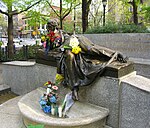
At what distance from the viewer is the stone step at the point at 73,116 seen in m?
2.80

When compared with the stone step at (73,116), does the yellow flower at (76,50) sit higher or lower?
higher

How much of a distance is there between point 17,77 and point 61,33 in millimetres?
2296

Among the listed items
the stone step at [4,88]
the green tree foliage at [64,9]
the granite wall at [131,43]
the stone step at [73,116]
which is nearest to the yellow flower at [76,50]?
the stone step at [73,116]

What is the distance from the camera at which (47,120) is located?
2.85 meters

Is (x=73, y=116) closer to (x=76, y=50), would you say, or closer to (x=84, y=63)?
(x=84, y=63)

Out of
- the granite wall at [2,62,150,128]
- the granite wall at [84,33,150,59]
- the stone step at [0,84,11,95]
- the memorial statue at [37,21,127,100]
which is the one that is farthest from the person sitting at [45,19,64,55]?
the granite wall at [84,33,150,59]

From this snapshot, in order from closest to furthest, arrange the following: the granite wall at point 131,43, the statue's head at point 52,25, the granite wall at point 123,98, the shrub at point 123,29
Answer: the granite wall at point 123,98, the statue's head at point 52,25, the granite wall at point 131,43, the shrub at point 123,29

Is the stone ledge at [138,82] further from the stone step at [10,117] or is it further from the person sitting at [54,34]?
the stone step at [10,117]

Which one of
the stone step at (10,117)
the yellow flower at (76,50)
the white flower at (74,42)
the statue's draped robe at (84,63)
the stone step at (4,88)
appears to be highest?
the white flower at (74,42)

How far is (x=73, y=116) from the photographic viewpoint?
3061mm

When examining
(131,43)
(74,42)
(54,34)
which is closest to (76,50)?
(74,42)

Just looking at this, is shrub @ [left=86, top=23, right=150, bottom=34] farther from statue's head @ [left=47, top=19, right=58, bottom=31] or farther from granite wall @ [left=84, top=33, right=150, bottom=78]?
statue's head @ [left=47, top=19, right=58, bottom=31]

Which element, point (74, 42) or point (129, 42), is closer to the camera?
point (74, 42)

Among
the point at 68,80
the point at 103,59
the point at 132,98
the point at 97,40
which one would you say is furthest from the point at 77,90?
the point at 97,40
